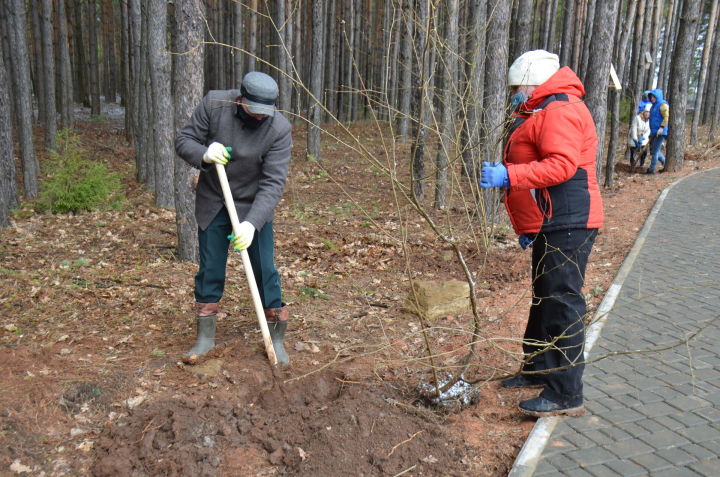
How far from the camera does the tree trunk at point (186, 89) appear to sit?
6535mm

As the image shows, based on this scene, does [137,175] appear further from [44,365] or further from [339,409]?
[339,409]

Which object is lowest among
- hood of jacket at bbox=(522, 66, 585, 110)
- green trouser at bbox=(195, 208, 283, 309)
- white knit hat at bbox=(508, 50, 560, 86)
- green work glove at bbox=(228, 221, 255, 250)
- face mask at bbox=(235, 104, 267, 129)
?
green trouser at bbox=(195, 208, 283, 309)

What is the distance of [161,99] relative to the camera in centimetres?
989

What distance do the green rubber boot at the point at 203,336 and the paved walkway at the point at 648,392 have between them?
99.8 inches

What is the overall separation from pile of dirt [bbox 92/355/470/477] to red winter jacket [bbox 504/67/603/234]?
1.47m

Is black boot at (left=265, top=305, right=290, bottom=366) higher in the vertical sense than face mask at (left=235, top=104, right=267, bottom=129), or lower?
lower

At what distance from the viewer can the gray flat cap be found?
13.4ft

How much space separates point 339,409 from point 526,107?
225 cm

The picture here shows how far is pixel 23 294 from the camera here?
238 inches

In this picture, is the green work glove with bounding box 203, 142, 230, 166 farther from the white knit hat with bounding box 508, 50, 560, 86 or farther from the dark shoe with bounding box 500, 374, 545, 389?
the dark shoe with bounding box 500, 374, 545, 389

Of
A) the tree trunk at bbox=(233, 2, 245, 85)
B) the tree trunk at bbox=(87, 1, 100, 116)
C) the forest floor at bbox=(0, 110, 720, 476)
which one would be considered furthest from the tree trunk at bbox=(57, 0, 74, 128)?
the forest floor at bbox=(0, 110, 720, 476)

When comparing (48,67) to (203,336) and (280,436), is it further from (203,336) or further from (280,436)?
(280,436)

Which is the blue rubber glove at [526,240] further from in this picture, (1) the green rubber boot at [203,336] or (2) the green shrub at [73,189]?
(2) the green shrub at [73,189]

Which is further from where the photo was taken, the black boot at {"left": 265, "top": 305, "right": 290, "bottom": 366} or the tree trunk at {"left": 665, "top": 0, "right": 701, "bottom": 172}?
the tree trunk at {"left": 665, "top": 0, "right": 701, "bottom": 172}
